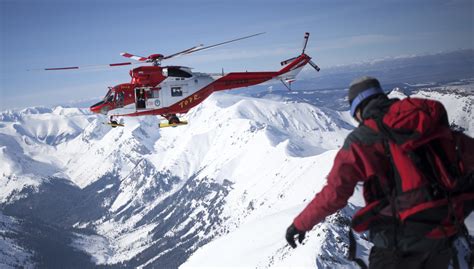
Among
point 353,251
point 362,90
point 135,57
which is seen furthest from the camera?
point 135,57

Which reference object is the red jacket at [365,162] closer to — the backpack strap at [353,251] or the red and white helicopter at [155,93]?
the backpack strap at [353,251]

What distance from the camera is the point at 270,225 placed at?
10369cm

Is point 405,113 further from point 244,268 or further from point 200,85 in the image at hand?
point 244,268

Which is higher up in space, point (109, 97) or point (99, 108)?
point (109, 97)

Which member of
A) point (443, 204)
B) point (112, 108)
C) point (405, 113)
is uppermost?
point (405, 113)

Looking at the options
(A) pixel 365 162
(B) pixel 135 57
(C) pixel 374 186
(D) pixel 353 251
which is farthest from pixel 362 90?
(B) pixel 135 57

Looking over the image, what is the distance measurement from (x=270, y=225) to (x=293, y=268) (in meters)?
47.6

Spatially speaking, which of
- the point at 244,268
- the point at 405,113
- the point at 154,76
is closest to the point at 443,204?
the point at 405,113

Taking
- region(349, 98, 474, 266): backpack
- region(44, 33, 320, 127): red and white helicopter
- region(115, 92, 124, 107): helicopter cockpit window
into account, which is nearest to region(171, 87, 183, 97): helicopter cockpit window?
region(44, 33, 320, 127): red and white helicopter

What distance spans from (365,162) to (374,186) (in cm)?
47

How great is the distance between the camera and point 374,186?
495 centimetres

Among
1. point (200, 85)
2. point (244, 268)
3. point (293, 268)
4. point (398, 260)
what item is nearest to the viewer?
point (398, 260)

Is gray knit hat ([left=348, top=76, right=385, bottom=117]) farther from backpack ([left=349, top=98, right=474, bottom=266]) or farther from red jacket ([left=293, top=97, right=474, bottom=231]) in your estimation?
backpack ([left=349, top=98, right=474, bottom=266])

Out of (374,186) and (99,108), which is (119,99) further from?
(374,186)
